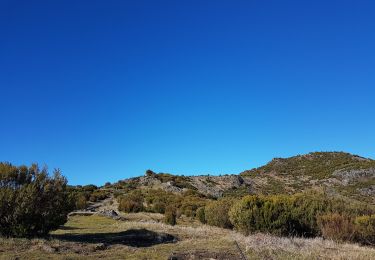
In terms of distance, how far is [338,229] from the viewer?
1845cm

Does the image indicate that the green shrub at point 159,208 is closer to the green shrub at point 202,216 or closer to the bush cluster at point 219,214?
the green shrub at point 202,216

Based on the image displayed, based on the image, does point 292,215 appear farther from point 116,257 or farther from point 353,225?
point 116,257

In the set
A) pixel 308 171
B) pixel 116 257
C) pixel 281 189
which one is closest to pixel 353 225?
pixel 116 257

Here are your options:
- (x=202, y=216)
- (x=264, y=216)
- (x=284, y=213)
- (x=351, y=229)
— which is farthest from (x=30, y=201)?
(x=202, y=216)

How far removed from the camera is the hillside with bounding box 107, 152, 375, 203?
59.2 meters

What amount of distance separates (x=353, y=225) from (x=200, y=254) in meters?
9.12

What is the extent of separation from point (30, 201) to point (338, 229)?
12.9 meters

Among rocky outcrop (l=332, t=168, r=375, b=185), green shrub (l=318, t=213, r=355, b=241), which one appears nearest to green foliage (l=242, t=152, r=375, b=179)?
rocky outcrop (l=332, t=168, r=375, b=185)

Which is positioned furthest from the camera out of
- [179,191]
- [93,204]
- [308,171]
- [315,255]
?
[308,171]

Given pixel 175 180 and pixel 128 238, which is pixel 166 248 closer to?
pixel 128 238

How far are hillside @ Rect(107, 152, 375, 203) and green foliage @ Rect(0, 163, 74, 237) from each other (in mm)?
35972

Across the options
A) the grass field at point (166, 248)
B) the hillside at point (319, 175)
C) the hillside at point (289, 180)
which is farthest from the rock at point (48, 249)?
the hillside at point (319, 175)

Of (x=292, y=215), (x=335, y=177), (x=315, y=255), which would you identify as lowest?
(x=315, y=255)

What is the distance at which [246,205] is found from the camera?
67.8 ft
